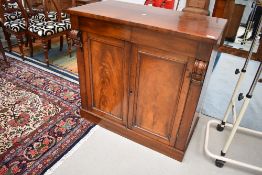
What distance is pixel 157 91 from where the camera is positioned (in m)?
1.53

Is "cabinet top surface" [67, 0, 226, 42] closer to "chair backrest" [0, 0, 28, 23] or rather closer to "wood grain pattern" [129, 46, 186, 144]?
"wood grain pattern" [129, 46, 186, 144]

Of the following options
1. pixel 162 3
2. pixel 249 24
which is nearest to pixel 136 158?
pixel 162 3

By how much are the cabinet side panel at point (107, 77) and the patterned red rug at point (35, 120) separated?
0.31 meters

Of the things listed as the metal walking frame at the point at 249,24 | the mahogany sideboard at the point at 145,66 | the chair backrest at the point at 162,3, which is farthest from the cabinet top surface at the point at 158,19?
the metal walking frame at the point at 249,24

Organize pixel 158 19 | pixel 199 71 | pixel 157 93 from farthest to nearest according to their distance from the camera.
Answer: pixel 157 93
pixel 158 19
pixel 199 71

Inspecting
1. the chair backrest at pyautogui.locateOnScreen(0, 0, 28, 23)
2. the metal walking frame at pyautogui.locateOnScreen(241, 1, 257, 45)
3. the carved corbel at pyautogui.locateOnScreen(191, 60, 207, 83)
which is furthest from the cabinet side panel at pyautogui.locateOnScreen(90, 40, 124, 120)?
the metal walking frame at pyautogui.locateOnScreen(241, 1, 257, 45)

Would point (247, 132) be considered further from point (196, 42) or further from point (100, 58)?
point (100, 58)

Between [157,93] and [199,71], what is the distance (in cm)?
37

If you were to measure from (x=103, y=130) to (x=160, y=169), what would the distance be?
62cm

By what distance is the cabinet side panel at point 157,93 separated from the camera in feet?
4.62

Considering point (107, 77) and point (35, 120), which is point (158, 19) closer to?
point (107, 77)

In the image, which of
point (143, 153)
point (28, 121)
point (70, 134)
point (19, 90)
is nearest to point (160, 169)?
point (143, 153)

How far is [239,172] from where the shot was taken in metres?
1.64

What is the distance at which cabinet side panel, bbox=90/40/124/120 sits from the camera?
1.57 metres
